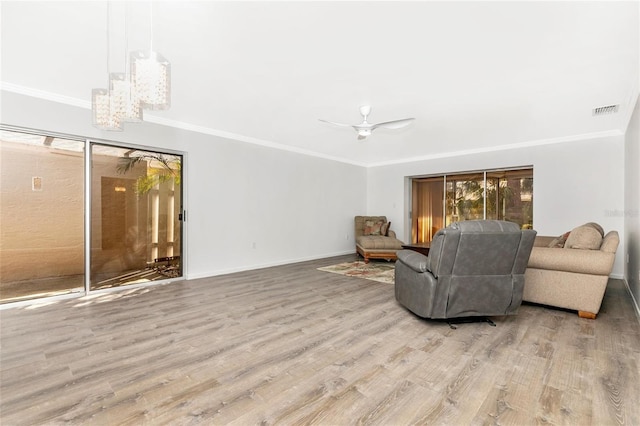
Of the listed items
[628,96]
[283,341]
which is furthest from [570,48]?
[283,341]

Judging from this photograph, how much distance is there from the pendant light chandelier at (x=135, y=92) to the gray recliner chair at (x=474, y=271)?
8.14 feet

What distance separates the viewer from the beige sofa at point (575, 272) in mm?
3027

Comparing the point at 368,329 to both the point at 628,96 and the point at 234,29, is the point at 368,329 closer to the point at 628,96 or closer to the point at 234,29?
the point at 234,29

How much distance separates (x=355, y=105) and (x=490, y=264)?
2471 mm

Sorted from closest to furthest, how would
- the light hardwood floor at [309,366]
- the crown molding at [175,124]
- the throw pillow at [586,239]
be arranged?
the light hardwood floor at [309,366], the throw pillow at [586,239], the crown molding at [175,124]

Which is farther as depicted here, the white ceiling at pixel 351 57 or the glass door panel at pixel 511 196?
the glass door panel at pixel 511 196

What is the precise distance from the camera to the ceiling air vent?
13.4ft

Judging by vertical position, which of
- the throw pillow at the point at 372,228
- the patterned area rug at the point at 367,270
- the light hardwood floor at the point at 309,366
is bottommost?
the light hardwood floor at the point at 309,366

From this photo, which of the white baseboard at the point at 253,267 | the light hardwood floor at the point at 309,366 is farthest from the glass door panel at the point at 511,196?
the white baseboard at the point at 253,267

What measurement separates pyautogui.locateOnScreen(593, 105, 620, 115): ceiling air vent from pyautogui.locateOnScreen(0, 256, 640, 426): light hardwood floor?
2.56 m

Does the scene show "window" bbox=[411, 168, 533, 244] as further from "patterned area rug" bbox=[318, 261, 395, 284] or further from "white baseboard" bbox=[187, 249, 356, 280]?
"white baseboard" bbox=[187, 249, 356, 280]

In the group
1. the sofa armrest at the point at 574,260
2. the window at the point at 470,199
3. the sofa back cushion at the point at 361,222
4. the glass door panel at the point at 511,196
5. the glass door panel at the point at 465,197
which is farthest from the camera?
the sofa back cushion at the point at 361,222

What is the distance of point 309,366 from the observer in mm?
2154

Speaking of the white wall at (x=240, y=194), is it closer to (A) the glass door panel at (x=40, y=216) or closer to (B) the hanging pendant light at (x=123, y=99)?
(A) the glass door panel at (x=40, y=216)
